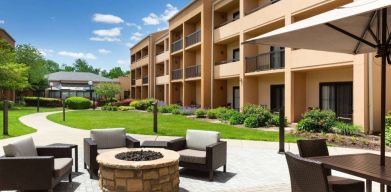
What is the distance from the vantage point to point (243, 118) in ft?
64.4

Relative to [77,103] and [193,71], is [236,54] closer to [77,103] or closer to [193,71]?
[193,71]

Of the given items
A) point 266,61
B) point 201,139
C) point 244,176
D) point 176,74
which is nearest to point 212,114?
point 266,61

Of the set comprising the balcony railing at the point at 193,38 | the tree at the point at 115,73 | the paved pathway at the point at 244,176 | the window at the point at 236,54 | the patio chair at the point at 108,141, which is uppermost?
the tree at the point at 115,73

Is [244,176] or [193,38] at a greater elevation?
[193,38]

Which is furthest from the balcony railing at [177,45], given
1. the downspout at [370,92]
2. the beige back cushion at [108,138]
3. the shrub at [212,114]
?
the beige back cushion at [108,138]

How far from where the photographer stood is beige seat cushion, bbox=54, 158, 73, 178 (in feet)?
20.9

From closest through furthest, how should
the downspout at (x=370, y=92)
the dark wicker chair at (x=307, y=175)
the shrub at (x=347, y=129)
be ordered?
the dark wicker chair at (x=307, y=175) → the shrub at (x=347, y=129) → the downspout at (x=370, y=92)

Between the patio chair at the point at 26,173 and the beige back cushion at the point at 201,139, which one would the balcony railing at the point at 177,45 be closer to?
the beige back cushion at the point at 201,139

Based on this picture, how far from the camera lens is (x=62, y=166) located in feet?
21.7

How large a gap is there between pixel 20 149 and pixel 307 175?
5098 millimetres

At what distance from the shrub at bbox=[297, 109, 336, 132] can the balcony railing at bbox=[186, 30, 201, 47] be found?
51.2 feet

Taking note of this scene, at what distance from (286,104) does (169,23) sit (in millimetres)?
20707

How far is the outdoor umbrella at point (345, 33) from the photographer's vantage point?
461cm

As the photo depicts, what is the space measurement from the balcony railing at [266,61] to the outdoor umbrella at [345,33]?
13.8 m
